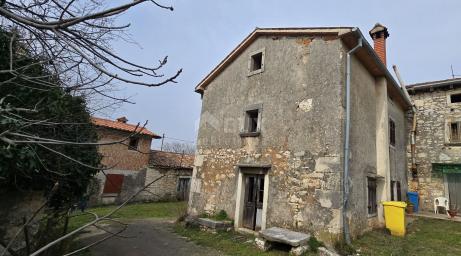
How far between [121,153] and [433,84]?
17.6 meters

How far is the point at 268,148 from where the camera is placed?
830cm

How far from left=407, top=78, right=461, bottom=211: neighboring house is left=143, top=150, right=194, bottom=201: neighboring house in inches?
544

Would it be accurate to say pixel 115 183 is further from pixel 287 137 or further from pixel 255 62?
pixel 287 137

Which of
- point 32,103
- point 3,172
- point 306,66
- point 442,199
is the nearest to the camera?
point 3,172

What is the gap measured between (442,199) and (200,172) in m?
10.8

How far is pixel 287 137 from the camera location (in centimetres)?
789

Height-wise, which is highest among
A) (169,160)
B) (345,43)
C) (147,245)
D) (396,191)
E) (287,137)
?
(345,43)

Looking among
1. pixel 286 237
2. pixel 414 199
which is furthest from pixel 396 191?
pixel 286 237

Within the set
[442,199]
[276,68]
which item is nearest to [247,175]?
[276,68]

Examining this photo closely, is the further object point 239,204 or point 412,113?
point 412,113

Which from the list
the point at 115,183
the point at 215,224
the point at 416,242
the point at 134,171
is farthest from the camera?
the point at 134,171

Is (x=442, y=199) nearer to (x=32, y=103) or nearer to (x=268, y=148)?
(x=268, y=148)

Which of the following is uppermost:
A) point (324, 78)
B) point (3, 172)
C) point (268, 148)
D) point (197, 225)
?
point (324, 78)

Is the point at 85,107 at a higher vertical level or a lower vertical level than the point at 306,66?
A: lower
